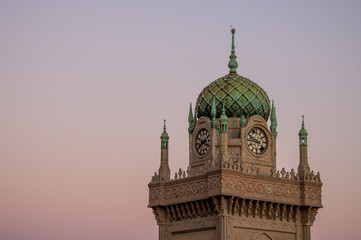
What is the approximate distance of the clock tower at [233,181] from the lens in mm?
67500

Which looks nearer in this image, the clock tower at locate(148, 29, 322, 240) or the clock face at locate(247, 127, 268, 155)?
the clock tower at locate(148, 29, 322, 240)

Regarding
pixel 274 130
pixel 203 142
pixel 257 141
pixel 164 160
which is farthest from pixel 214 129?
pixel 164 160

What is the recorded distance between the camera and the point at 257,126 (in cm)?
7019

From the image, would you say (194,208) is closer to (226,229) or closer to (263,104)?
(226,229)

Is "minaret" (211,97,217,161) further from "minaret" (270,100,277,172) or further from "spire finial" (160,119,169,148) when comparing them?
"spire finial" (160,119,169,148)

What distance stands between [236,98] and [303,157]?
536 centimetres

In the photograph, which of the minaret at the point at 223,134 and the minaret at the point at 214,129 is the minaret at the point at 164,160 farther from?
the minaret at the point at 223,134

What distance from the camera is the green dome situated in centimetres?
7044

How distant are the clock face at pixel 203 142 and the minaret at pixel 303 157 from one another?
5.72 meters

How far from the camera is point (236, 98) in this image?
7044 cm

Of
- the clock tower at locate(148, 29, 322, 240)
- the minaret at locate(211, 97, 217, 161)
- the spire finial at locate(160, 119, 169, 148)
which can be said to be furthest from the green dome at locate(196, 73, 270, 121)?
the spire finial at locate(160, 119, 169, 148)

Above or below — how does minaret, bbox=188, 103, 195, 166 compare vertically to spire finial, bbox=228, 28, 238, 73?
below

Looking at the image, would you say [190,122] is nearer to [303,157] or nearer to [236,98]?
[236,98]

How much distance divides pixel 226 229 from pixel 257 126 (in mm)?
6841
